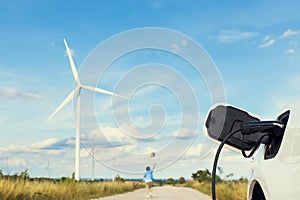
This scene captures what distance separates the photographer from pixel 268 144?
354cm

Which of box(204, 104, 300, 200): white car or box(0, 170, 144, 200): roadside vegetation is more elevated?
box(0, 170, 144, 200): roadside vegetation

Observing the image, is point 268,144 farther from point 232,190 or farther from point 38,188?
point 232,190

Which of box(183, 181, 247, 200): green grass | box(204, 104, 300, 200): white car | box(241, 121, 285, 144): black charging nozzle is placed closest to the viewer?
box(204, 104, 300, 200): white car

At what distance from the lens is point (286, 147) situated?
3.06 meters

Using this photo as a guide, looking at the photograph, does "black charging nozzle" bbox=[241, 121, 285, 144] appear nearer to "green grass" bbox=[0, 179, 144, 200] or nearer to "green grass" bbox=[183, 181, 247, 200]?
"green grass" bbox=[0, 179, 144, 200]

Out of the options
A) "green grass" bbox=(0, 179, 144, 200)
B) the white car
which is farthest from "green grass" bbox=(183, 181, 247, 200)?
the white car

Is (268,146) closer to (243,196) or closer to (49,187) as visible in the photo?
(243,196)

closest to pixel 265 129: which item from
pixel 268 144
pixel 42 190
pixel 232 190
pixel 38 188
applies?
pixel 268 144

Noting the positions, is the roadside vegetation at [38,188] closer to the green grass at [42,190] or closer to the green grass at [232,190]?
the green grass at [42,190]

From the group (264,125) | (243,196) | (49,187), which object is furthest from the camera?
(49,187)

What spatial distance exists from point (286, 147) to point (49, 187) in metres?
16.2

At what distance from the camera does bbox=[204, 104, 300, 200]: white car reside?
289cm

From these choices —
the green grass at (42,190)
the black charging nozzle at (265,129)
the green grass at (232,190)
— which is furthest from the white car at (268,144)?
the green grass at (232,190)

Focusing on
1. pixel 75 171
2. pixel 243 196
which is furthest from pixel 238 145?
pixel 75 171
